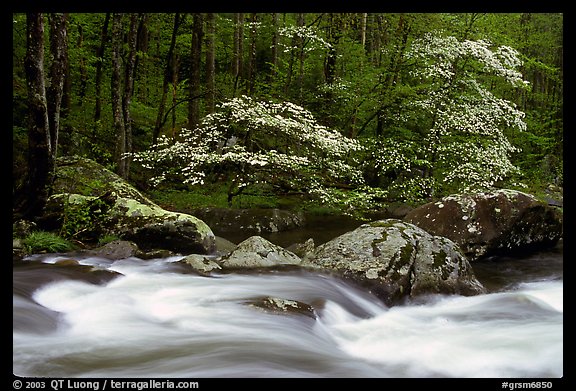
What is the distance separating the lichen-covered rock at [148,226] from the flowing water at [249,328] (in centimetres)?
100

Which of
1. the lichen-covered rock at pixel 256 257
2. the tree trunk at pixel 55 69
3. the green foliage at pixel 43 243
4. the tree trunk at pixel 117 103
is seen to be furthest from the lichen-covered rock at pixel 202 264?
the tree trunk at pixel 117 103

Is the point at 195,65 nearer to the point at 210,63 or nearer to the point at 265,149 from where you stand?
the point at 210,63

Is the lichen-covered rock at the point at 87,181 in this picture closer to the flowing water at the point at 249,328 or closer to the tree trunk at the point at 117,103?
the tree trunk at the point at 117,103

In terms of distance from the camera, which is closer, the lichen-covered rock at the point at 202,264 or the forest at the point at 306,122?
the lichen-covered rock at the point at 202,264

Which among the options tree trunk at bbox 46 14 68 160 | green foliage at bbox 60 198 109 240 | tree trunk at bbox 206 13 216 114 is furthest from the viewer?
tree trunk at bbox 206 13 216 114

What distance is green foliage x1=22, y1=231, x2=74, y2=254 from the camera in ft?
20.7

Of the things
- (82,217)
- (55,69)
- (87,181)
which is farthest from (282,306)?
(87,181)

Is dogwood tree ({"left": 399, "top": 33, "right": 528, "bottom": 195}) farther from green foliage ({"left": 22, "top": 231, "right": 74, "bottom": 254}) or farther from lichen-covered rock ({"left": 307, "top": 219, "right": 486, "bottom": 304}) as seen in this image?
green foliage ({"left": 22, "top": 231, "right": 74, "bottom": 254})

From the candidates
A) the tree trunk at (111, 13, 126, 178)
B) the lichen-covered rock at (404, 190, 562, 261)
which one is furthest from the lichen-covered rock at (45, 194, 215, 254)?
the lichen-covered rock at (404, 190, 562, 261)

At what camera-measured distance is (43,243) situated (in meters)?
6.42

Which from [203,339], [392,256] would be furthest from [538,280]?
[203,339]

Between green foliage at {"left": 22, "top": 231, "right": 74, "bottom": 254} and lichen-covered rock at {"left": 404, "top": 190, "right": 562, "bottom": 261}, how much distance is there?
622cm

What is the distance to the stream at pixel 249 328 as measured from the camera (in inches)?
138
